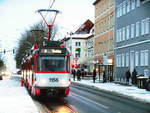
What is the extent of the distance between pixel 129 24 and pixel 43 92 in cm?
3205

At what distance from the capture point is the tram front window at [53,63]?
907 inches

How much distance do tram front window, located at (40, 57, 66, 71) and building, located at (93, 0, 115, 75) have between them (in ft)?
125

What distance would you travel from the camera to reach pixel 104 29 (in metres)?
73.2

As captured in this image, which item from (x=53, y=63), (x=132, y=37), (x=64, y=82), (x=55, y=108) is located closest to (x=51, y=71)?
(x=53, y=63)

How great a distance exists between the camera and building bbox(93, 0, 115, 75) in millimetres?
67269

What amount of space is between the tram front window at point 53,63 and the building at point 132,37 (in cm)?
2338

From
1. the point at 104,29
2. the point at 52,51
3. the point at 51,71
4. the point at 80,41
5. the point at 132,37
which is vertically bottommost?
the point at 51,71

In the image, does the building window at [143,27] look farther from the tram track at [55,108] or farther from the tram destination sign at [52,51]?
the tram track at [55,108]

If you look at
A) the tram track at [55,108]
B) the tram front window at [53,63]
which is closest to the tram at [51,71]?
the tram front window at [53,63]

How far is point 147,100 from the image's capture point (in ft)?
79.5

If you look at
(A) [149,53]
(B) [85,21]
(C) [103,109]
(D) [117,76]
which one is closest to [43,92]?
(C) [103,109]

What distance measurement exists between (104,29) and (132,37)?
21.4 meters

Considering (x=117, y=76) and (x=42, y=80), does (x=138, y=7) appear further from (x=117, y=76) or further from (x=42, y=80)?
(x=42, y=80)

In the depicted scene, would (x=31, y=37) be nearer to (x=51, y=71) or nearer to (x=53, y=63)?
(x=53, y=63)
